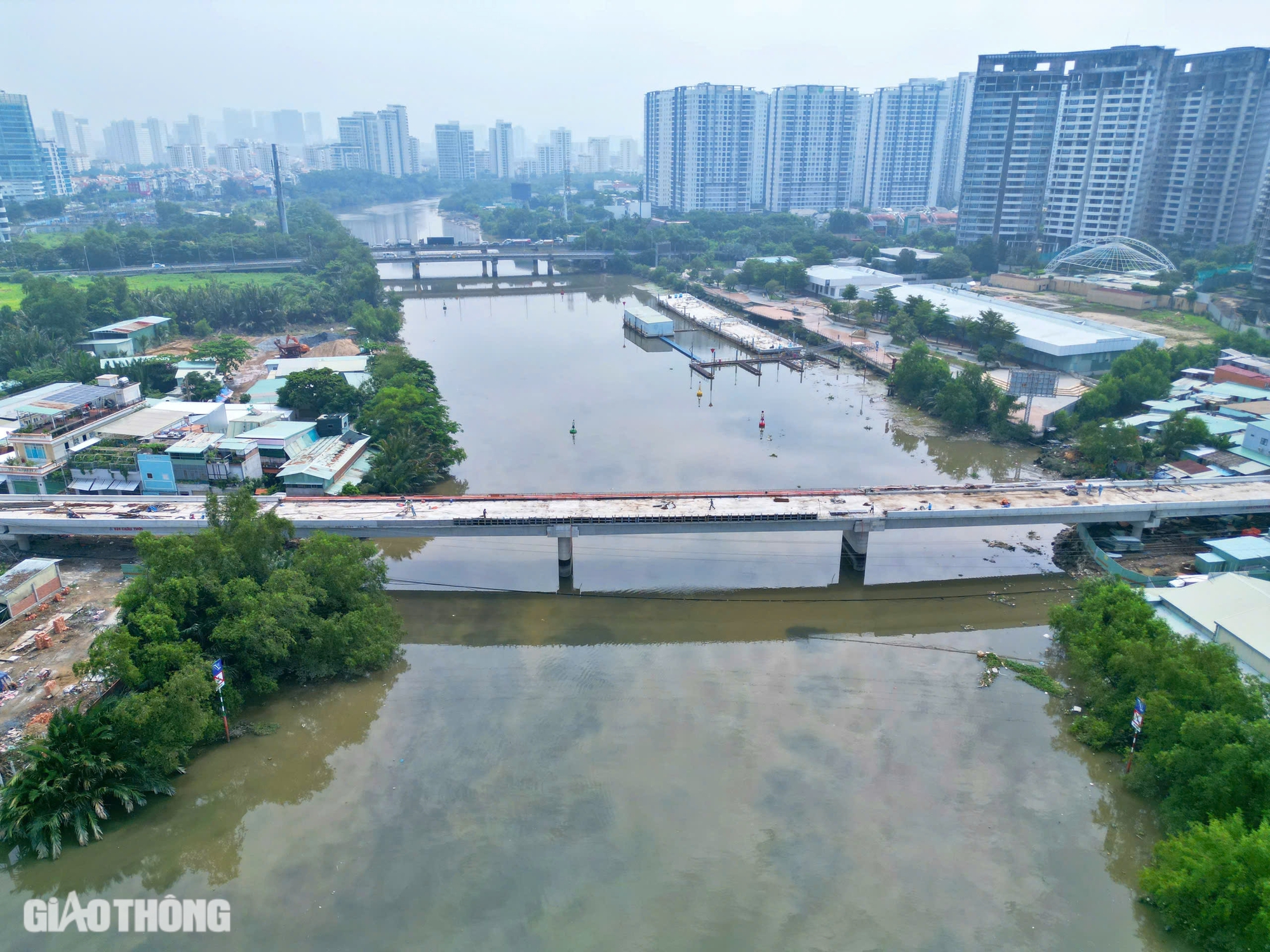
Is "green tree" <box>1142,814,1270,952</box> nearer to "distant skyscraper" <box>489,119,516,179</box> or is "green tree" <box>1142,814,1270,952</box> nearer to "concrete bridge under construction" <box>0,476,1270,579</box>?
"concrete bridge under construction" <box>0,476,1270,579</box>

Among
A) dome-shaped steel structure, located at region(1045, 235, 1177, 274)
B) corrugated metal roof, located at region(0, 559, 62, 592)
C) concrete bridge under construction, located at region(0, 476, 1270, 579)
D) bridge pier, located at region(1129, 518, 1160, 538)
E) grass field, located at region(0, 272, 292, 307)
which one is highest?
dome-shaped steel structure, located at region(1045, 235, 1177, 274)

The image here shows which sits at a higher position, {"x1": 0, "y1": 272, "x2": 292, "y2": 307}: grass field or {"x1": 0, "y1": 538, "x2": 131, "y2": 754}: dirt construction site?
{"x1": 0, "y1": 272, "x2": 292, "y2": 307}: grass field

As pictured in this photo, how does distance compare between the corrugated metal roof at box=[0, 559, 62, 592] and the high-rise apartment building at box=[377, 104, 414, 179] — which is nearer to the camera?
the corrugated metal roof at box=[0, 559, 62, 592]

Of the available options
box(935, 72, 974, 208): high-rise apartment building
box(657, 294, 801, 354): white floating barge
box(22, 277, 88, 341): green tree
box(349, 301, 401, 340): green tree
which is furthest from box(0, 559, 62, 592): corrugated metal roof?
box(935, 72, 974, 208): high-rise apartment building

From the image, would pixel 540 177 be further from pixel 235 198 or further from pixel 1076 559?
pixel 1076 559

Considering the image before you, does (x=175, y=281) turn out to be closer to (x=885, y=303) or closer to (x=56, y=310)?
(x=56, y=310)

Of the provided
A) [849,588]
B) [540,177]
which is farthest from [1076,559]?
[540,177]

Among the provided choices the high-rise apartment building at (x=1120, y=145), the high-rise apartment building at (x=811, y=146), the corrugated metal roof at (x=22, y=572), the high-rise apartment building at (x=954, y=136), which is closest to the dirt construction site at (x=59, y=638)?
the corrugated metal roof at (x=22, y=572)

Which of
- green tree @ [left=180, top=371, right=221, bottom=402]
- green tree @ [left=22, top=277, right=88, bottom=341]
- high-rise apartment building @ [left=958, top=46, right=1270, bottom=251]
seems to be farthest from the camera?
high-rise apartment building @ [left=958, top=46, right=1270, bottom=251]
